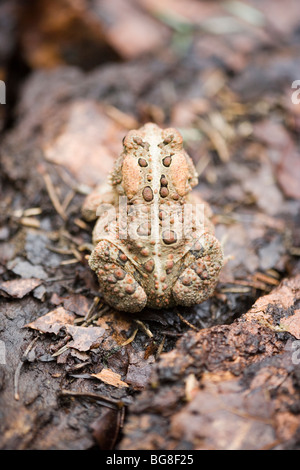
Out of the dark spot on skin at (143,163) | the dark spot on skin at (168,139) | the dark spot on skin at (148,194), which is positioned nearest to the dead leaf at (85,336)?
the dark spot on skin at (148,194)

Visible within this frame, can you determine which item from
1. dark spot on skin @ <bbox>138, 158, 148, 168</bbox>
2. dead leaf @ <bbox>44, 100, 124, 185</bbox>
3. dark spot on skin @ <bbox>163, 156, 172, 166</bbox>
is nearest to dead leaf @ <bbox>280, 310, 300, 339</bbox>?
dark spot on skin @ <bbox>163, 156, 172, 166</bbox>

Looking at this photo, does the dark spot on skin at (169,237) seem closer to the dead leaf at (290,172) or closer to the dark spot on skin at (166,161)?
the dark spot on skin at (166,161)

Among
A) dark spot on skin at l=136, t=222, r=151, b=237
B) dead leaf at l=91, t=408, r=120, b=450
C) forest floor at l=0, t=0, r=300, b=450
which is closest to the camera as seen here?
forest floor at l=0, t=0, r=300, b=450

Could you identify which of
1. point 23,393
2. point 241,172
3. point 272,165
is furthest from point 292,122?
point 23,393

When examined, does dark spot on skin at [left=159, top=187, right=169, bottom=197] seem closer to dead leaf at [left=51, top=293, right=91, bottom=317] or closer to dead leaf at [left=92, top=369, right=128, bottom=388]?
dead leaf at [left=51, top=293, right=91, bottom=317]

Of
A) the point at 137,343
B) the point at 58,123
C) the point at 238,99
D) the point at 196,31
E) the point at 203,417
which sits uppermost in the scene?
the point at 196,31
